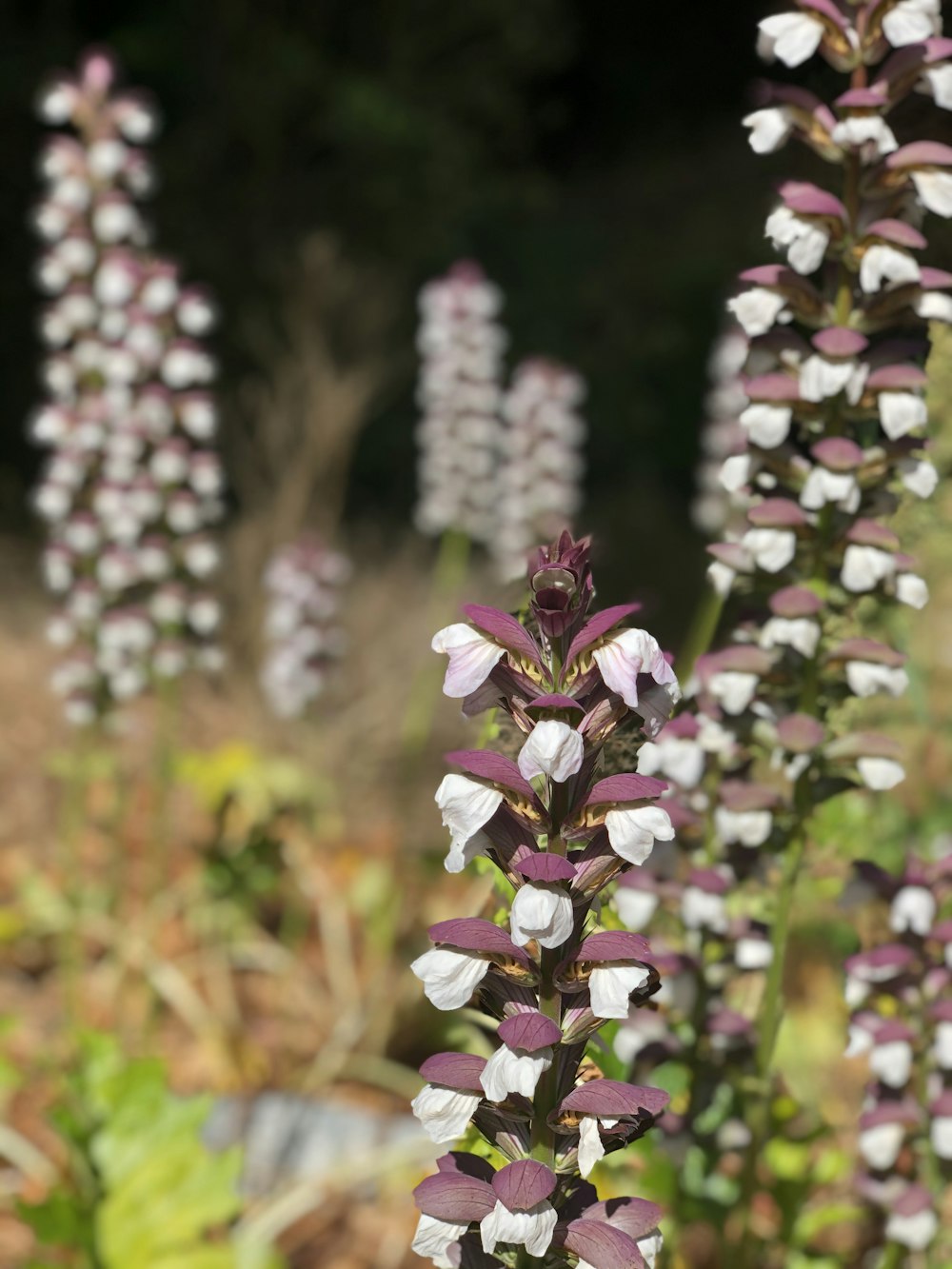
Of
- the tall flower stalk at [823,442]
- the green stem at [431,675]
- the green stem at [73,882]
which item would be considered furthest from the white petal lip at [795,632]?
the green stem at [431,675]

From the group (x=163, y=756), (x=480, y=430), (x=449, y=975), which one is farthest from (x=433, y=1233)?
(x=480, y=430)

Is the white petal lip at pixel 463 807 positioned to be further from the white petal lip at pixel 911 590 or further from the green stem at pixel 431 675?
the green stem at pixel 431 675

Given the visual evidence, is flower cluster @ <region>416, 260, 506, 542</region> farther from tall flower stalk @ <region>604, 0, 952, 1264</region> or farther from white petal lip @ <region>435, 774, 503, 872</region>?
white petal lip @ <region>435, 774, 503, 872</region>

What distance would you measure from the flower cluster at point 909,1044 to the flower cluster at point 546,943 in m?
0.59

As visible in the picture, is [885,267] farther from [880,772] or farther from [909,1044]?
[909,1044]

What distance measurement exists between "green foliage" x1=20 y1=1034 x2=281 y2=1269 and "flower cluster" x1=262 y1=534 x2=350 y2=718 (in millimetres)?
1541

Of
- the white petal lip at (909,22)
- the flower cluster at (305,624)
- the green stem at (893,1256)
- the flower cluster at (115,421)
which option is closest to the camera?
the white petal lip at (909,22)

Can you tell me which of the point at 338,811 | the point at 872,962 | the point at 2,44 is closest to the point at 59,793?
the point at 338,811

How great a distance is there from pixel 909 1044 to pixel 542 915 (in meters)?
0.82

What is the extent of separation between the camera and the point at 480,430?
13.3ft

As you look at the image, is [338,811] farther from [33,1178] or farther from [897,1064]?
[897,1064]

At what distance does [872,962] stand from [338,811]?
11.1 feet

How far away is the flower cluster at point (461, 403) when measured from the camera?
158 inches

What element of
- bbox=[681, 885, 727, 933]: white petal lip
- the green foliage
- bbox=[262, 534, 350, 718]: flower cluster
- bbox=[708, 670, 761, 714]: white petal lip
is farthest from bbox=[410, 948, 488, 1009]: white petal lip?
bbox=[262, 534, 350, 718]: flower cluster
